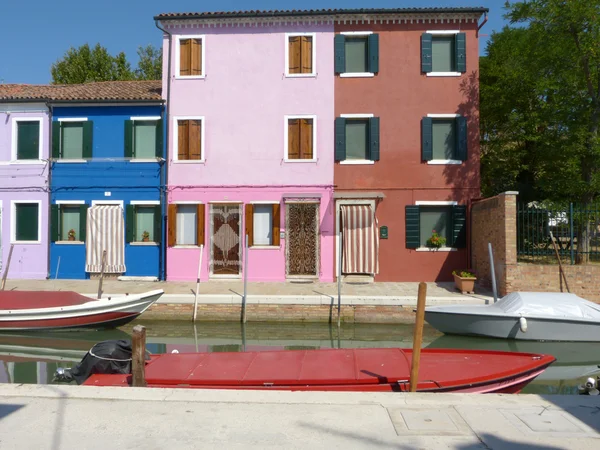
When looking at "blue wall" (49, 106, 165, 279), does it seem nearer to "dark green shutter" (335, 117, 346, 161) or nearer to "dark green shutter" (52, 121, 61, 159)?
"dark green shutter" (52, 121, 61, 159)

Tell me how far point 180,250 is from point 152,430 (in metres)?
11.8

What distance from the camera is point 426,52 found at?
15719mm

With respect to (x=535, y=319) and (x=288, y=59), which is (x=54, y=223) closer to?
(x=288, y=59)

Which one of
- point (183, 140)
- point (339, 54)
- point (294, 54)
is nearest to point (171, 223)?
point (183, 140)

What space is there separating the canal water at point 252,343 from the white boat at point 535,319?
0.21m

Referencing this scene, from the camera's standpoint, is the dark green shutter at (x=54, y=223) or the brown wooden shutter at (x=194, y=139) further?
the dark green shutter at (x=54, y=223)

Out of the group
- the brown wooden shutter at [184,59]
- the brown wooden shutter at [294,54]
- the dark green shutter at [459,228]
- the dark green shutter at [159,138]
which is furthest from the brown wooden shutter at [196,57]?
the dark green shutter at [459,228]

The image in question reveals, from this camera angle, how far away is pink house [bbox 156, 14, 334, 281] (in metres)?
15.9

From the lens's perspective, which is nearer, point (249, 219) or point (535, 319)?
point (535, 319)

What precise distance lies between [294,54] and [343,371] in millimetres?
11706

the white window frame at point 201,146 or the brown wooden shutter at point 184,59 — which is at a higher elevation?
the brown wooden shutter at point 184,59

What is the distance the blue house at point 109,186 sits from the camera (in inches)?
639

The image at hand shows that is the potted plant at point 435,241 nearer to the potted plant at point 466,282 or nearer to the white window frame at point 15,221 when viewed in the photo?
the potted plant at point 466,282

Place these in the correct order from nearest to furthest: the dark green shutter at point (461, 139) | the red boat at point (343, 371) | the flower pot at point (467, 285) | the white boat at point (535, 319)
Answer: the red boat at point (343, 371)
the white boat at point (535, 319)
the flower pot at point (467, 285)
the dark green shutter at point (461, 139)
